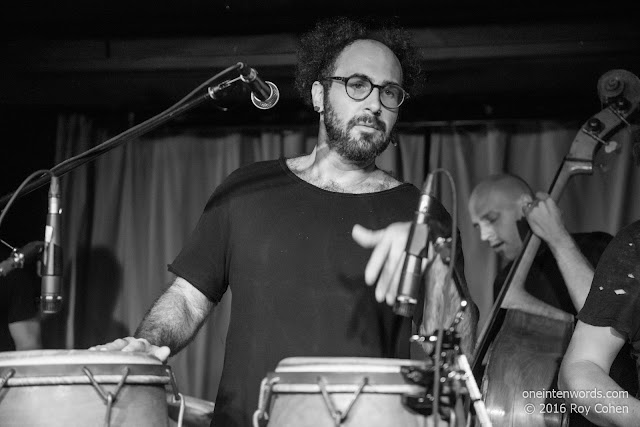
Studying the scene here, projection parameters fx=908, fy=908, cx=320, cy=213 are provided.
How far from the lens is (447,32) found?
408 centimetres

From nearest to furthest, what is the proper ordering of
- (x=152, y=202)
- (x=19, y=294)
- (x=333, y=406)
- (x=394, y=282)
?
(x=333, y=406), (x=394, y=282), (x=19, y=294), (x=152, y=202)

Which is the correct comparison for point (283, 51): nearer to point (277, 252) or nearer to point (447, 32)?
point (447, 32)

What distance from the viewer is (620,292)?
2.52m

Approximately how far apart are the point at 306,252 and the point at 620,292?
0.88 m

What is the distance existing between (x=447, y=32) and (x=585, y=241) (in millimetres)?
1109

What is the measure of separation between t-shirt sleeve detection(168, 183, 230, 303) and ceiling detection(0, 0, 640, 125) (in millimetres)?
1577

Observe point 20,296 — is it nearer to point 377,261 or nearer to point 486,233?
point 486,233

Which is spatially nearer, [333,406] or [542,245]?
[333,406]

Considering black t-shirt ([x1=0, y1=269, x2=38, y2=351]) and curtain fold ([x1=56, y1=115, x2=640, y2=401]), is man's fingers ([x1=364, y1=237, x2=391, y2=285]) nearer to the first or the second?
black t-shirt ([x1=0, y1=269, x2=38, y2=351])

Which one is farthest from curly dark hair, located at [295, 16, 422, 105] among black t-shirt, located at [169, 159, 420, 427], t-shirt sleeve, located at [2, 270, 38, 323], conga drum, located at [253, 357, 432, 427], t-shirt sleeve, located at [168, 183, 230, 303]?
t-shirt sleeve, located at [2, 270, 38, 323]

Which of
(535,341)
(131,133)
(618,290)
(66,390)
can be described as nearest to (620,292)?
(618,290)

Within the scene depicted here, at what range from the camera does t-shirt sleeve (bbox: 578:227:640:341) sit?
2.49 metres

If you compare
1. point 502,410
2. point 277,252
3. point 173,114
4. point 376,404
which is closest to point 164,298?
point 277,252

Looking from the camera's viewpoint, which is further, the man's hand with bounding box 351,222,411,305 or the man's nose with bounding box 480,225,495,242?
the man's nose with bounding box 480,225,495,242
